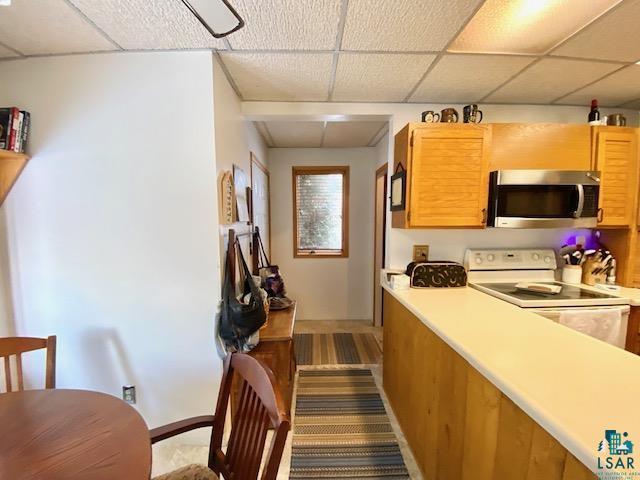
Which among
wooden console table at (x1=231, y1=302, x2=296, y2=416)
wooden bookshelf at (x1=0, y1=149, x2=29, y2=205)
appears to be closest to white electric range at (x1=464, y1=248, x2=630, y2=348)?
wooden console table at (x1=231, y1=302, x2=296, y2=416)

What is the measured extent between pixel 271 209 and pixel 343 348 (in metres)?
1.95

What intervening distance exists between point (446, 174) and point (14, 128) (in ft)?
8.39

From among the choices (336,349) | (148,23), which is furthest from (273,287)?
(148,23)

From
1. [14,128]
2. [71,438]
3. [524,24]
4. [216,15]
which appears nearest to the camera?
[71,438]

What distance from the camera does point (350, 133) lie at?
2.96 m

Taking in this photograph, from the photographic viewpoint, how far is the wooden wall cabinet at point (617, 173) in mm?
1899

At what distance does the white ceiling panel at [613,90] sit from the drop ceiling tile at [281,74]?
71.0 inches

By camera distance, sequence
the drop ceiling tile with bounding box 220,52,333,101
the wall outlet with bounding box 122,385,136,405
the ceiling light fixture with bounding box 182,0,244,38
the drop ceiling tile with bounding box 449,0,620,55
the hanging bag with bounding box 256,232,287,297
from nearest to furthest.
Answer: the ceiling light fixture with bounding box 182,0,244,38 → the drop ceiling tile with bounding box 449,0,620,55 → the drop ceiling tile with bounding box 220,52,333,101 → the wall outlet with bounding box 122,385,136,405 → the hanging bag with bounding box 256,232,287,297

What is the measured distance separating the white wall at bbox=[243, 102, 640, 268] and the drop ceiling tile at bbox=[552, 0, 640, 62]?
25.5 inches

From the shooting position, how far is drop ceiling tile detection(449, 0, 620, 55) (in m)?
1.14

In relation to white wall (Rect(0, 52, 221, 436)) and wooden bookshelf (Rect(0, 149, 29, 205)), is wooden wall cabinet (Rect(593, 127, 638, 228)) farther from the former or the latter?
wooden bookshelf (Rect(0, 149, 29, 205))

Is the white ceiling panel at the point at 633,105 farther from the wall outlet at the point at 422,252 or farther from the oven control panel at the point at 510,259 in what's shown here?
the wall outlet at the point at 422,252

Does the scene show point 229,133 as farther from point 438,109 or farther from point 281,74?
point 438,109

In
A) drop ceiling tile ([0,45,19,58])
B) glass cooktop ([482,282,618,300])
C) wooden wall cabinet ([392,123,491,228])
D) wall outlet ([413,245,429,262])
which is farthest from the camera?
wall outlet ([413,245,429,262])
